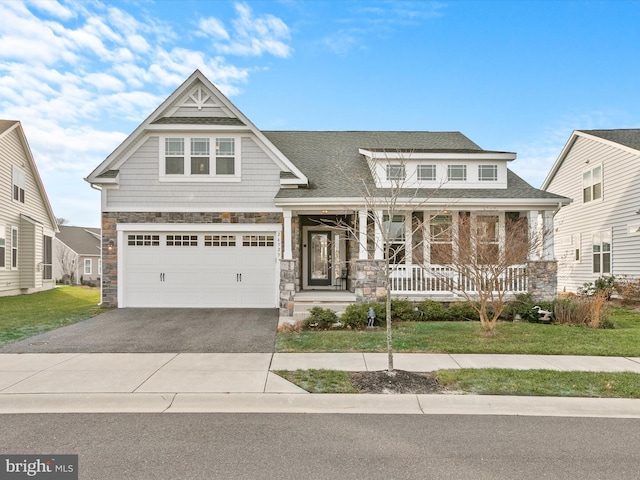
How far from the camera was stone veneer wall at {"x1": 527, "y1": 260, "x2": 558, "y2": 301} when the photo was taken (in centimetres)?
1219

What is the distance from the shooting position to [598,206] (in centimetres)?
1822

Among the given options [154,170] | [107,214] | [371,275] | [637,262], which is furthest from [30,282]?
[637,262]

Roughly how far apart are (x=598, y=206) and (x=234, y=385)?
61.5 ft

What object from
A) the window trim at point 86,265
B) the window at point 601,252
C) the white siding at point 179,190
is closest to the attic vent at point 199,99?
the white siding at point 179,190

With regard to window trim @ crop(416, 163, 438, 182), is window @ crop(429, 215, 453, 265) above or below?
below

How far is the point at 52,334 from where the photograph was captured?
946cm

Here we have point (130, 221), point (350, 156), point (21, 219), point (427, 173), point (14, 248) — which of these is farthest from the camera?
point (21, 219)

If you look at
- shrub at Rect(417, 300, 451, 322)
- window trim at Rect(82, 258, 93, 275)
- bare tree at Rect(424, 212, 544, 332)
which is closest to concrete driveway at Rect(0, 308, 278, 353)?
shrub at Rect(417, 300, 451, 322)

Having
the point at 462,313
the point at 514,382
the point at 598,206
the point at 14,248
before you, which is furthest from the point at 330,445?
the point at 14,248

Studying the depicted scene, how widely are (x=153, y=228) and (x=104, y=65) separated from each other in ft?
19.3

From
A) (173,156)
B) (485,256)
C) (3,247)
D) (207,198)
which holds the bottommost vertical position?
(485,256)

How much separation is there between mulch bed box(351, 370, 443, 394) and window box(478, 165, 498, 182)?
30.3 feet

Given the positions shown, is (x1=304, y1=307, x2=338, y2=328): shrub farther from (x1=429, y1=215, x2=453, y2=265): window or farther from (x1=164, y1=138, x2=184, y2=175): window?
(x1=164, y1=138, x2=184, y2=175): window

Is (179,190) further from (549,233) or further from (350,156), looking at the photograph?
(549,233)
